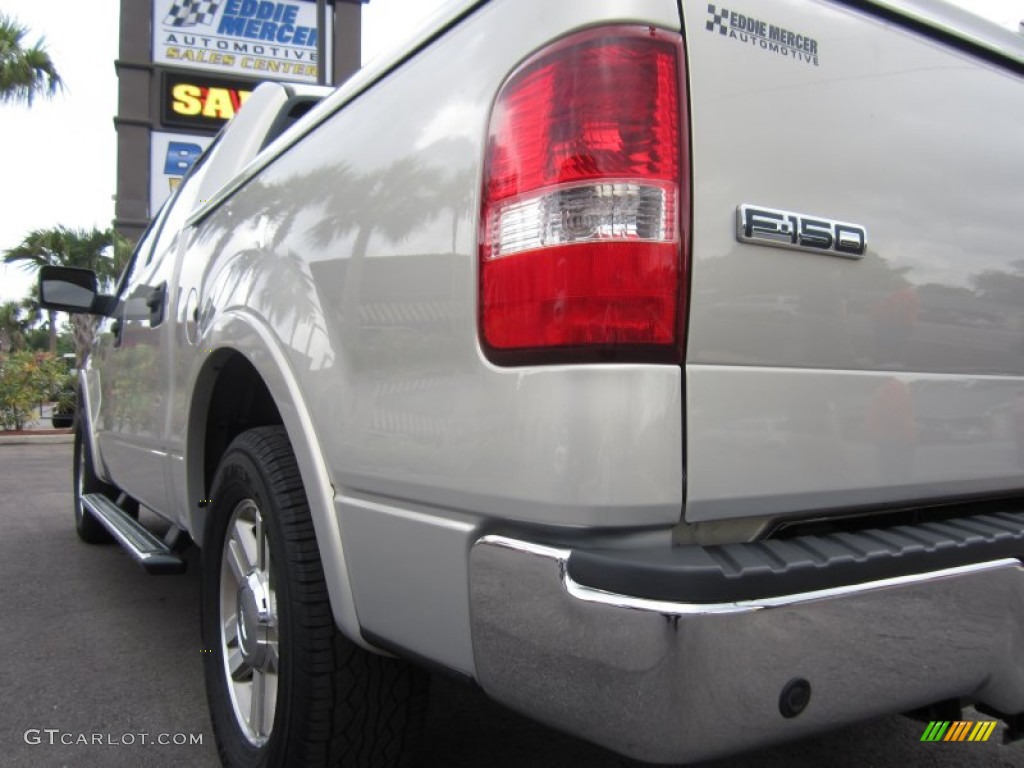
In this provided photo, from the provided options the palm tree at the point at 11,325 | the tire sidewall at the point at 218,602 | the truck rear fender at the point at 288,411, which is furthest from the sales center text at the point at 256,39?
the palm tree at the point at 11,325

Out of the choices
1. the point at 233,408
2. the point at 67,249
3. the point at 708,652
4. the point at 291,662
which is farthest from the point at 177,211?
the point at 67,249

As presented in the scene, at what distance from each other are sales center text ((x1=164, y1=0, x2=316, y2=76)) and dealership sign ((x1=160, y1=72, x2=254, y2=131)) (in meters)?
0.51

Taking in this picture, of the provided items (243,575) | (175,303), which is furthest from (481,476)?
(175,303)

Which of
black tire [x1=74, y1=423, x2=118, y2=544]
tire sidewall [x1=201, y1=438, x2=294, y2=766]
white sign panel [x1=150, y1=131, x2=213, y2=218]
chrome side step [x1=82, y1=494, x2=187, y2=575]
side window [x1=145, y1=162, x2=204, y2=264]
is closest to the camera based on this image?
tire sidewall [x1=201, y1=438, x2=294, y2=766]

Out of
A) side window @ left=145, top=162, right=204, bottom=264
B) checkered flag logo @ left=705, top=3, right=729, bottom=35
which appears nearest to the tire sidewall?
checkered flag logo @ left=705, top=3, right=729, bottom=35

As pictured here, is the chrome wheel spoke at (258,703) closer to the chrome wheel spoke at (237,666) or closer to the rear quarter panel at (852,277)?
the chrome wheel spoke at (237,666)

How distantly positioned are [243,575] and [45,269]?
2.79 metres

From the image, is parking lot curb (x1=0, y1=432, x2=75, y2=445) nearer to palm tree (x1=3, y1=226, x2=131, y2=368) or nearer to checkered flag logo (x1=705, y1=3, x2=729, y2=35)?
palm tree (x1=3, y1=226, x2=131, y2=368)

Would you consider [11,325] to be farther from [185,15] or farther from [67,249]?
[185,15]

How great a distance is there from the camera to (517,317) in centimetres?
130

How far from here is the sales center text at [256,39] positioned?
58.4 ft

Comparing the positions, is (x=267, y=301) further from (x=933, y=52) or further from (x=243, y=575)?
(x=933, y=52)

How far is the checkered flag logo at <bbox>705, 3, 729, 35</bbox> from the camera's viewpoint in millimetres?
1332

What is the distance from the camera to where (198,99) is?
57.6 ft
